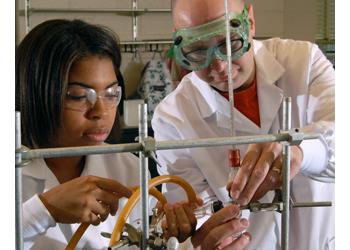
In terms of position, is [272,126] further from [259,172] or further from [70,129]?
[70,129]

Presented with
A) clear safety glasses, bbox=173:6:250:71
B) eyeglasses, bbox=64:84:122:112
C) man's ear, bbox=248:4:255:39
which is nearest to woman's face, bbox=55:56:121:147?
eyeglasses, bbox=64:84:122:112

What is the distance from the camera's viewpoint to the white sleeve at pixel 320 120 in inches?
28.7

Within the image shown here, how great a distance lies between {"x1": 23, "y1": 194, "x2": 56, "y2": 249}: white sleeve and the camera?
0.59 metres

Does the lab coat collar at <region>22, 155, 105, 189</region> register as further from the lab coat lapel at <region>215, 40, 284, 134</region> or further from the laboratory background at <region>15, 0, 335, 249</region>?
the lab coat lapel at <region>215, 40, 284, 134</region>

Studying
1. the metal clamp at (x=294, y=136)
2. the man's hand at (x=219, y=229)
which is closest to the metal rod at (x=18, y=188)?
the man's hand at (x=219, y=229)

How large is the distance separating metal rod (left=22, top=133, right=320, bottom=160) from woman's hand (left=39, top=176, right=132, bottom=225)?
67 millimetres

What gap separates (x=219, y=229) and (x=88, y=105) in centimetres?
25

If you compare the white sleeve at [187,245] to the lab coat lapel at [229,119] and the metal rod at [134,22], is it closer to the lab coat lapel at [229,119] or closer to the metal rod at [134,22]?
the lab coat lapel at [229,119]

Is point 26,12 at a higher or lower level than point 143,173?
higher

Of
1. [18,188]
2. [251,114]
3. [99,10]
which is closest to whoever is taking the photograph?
[18,188]

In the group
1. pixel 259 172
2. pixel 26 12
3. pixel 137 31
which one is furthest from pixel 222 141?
pixel 26 12

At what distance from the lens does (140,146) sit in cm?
59
